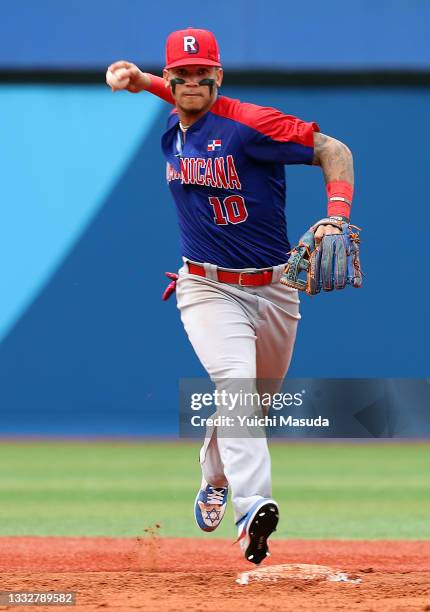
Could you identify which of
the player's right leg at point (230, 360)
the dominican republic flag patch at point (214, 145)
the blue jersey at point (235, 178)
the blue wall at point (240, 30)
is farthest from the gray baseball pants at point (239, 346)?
the blue wall at point (240, 30)

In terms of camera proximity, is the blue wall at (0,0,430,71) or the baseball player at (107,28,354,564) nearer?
the baseball player at (107,28,354,564)

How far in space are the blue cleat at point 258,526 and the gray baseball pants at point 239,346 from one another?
0.13ft

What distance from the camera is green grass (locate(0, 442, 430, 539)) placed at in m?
6.98

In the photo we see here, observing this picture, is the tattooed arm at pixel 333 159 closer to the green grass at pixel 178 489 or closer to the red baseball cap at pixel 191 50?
the red baseball cap at pixel 191 50

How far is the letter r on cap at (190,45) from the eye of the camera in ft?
15.3

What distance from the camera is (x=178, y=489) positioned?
837cm

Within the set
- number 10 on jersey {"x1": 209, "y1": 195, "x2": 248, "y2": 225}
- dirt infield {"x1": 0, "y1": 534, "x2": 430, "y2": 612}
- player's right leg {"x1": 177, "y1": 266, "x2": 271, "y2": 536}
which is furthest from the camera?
number 10 on jersey {"x1": 209, "y1": 195, "x2": 248, "y2": 225}

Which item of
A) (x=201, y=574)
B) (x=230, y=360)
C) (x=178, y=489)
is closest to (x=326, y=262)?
(x=230, y=360)

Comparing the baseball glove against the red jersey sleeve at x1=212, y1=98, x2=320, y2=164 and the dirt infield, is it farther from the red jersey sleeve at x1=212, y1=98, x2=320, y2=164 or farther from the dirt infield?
the dirt infield

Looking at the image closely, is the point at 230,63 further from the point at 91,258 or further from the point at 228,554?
the point at 228,554

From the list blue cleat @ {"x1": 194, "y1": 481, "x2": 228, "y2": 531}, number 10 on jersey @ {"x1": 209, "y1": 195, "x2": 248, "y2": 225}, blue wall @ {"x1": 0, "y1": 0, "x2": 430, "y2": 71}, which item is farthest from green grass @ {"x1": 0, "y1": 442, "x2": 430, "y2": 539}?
blue wall @ {"x1": 0, "y1": 0, "x2": 430, "y2": 71}

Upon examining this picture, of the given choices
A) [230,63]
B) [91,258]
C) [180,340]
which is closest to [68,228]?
[91,258]

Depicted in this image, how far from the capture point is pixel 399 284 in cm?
1133

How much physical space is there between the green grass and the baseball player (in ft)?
7.19
